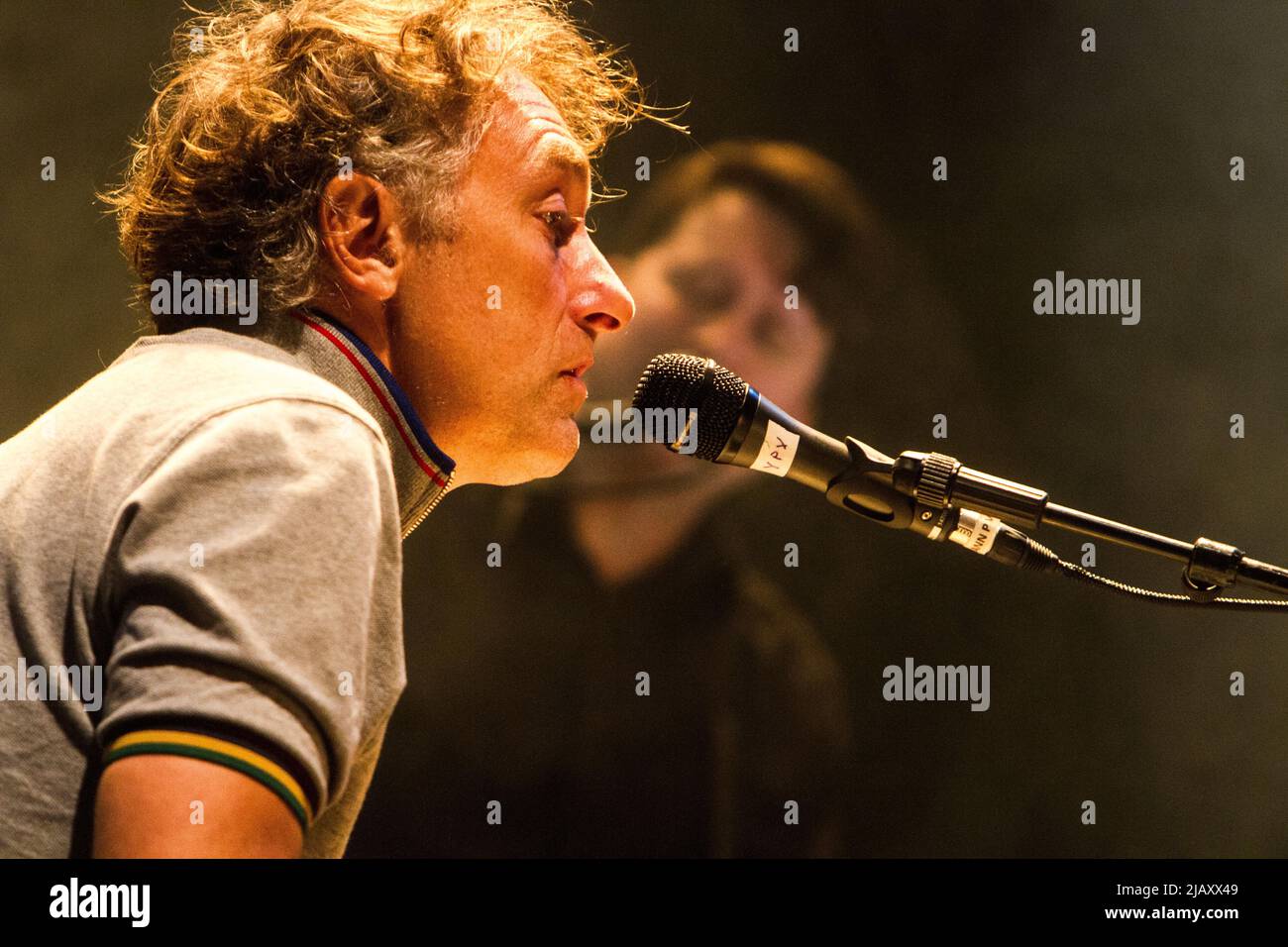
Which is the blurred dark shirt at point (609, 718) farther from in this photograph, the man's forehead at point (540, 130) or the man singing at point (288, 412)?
the man's forehead at point (540, 130)

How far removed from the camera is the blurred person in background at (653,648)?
212cm

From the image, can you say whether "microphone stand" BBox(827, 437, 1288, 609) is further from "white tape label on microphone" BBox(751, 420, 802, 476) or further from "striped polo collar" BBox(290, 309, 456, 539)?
"striped polo collar" BBox(290, 309, 456, 539)

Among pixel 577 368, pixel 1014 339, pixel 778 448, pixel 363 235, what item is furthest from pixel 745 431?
pixel 1014 339

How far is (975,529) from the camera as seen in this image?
1.18 m

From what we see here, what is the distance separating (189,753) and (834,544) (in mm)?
1701

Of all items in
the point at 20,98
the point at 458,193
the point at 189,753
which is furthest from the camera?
the point at 20,98

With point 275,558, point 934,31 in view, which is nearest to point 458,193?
point 275,558

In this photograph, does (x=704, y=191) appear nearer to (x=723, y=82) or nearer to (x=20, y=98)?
(x=723, y=82)

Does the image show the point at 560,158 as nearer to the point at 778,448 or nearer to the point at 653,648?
the point at 778,448

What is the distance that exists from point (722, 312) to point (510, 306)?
102 cm

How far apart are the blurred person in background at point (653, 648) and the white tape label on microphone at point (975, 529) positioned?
3.23 ft

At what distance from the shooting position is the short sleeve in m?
0.65

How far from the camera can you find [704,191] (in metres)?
2.18

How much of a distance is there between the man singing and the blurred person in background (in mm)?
585
